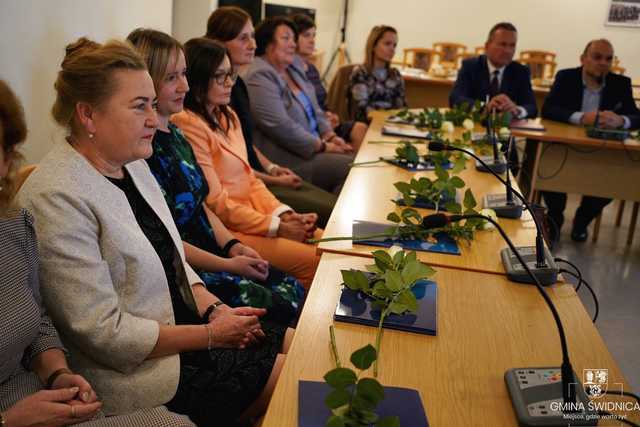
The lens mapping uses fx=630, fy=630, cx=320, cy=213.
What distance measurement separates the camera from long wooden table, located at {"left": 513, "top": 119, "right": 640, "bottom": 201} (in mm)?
4070

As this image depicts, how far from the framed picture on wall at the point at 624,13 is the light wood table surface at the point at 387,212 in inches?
261

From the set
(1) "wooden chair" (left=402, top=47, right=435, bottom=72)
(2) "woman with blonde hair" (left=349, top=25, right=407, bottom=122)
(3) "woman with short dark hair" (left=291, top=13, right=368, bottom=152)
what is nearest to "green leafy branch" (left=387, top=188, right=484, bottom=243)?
(3) "woman with short dark hair" (left=291, top=13, right=368, bottom=152)

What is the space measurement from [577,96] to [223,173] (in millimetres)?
3150

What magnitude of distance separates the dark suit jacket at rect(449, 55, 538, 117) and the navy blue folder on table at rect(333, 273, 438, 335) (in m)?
3.49

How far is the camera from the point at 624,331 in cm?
306

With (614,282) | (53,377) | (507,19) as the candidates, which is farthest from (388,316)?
(507,19)

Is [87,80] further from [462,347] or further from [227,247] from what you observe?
[462,347]

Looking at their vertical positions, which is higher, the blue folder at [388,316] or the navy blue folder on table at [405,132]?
the navy blue folder on table at [405,132]

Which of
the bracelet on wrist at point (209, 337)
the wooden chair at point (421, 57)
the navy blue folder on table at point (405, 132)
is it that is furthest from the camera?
the wooden chair at point (421, 57)

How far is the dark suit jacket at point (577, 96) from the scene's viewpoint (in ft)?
14.9

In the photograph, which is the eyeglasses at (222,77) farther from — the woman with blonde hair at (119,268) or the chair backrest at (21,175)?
the chair backrest at (21,175)

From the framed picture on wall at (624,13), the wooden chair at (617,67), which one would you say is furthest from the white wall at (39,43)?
the framed picture on wall at (624,13)

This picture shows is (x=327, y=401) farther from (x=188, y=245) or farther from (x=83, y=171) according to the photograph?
(x=188, y=245)

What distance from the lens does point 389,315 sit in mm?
1414
